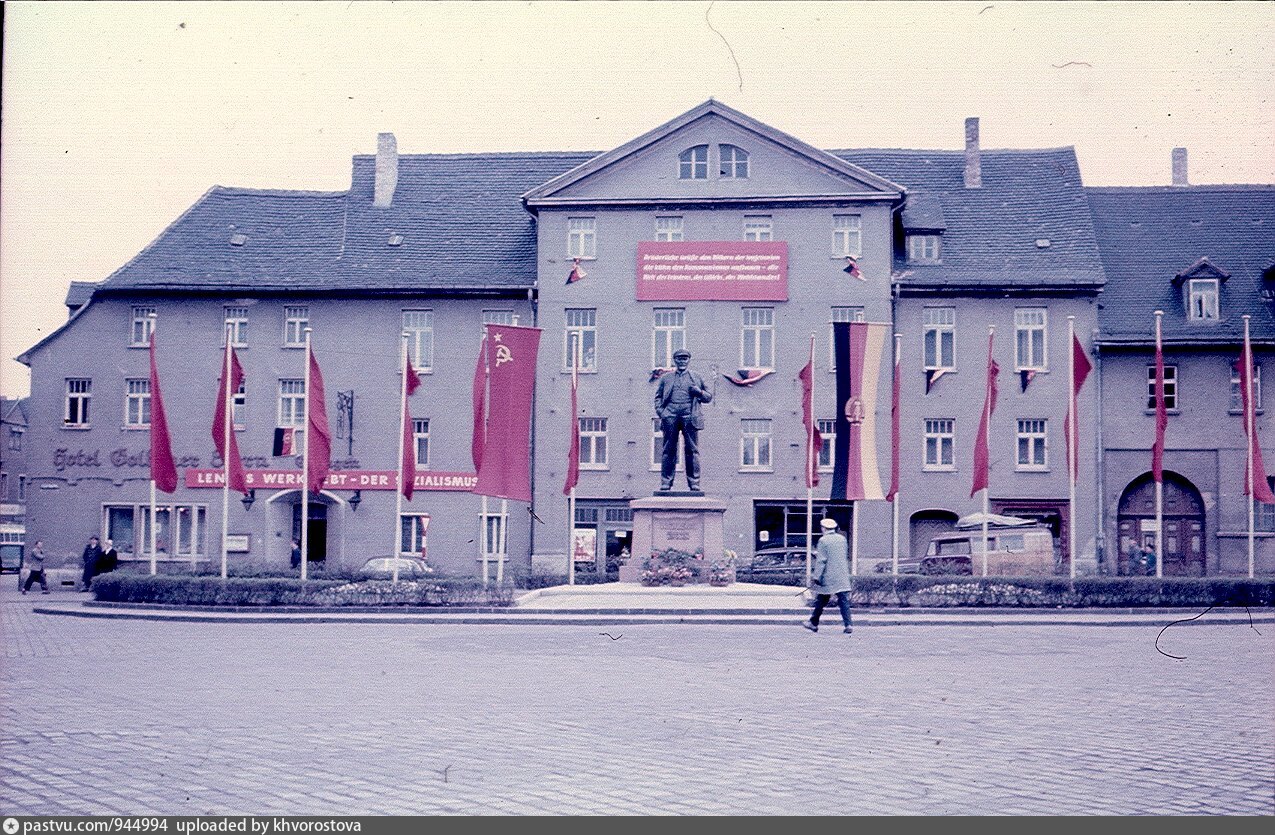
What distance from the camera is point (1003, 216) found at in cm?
4641

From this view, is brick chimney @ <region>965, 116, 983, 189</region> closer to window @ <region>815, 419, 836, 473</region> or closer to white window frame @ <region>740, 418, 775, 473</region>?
window @ <region>815, 419, 836, 473</region>

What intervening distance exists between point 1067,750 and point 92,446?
41.3 metres

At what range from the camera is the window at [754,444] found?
44.1 metres

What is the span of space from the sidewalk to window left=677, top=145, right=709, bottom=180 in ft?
60.8

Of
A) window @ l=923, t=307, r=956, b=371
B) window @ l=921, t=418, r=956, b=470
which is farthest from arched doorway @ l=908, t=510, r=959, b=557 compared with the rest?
window @ l=923, t=307, r=956, b=371

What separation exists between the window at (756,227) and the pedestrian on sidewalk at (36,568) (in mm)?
23048

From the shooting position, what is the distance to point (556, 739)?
35.4 ft

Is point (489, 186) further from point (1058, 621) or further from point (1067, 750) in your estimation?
point (1067, 750)

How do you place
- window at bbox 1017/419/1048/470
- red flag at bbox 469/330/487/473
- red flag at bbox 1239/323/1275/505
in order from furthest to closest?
window at bbox 1017/419/1048/470
red flag at bbox 1239/323/1275/505
red flag at bbox 469/330/487/473

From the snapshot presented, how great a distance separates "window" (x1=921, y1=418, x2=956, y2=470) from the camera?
4384 cm

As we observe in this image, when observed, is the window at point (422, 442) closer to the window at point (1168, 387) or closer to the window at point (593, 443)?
the window at point (593, 443)

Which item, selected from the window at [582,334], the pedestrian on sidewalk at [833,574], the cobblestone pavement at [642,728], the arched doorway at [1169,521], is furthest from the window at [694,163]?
the cobblestone pavement at [642,728]

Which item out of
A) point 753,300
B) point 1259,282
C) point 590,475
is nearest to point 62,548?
point 590,475

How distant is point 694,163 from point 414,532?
1444cm
